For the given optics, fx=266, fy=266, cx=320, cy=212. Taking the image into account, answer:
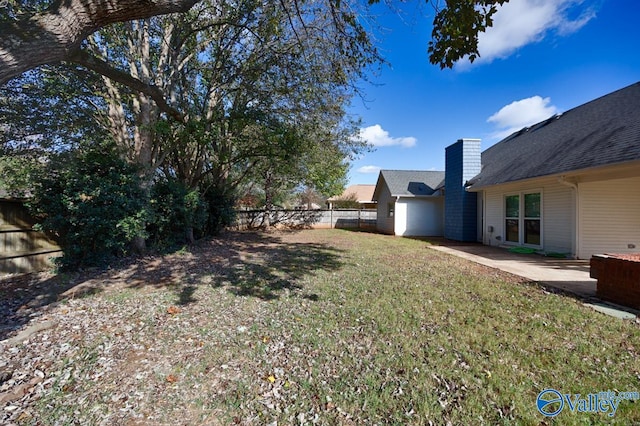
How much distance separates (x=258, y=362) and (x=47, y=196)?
6039 mm

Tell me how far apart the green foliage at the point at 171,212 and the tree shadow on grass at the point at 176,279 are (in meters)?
0.93

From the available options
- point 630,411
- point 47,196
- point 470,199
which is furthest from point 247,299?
point 470,199

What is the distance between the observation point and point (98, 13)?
2.34m

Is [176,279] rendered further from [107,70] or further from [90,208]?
[107,70]

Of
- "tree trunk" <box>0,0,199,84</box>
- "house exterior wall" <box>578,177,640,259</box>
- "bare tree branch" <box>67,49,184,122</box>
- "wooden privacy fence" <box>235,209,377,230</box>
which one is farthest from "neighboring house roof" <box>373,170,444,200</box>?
"tree trunk" <box>0,0,199,84</box>

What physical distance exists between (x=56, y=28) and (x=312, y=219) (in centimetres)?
1838

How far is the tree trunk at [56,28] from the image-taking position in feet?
6.62

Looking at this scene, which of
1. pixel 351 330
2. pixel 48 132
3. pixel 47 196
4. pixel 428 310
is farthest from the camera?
pixel 48 132

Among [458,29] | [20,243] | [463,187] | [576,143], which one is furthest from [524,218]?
[20,243]

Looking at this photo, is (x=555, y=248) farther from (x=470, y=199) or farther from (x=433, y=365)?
(x=433, y=365)

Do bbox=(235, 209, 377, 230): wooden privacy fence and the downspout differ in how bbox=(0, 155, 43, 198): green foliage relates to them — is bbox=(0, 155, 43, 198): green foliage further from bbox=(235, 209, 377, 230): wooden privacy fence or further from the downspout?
the downspout

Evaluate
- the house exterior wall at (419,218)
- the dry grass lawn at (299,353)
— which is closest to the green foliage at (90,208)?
the dry grass lawn at (299,353)

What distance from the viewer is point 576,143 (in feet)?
27.5

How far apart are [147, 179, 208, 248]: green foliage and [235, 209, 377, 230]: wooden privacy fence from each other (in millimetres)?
8382
